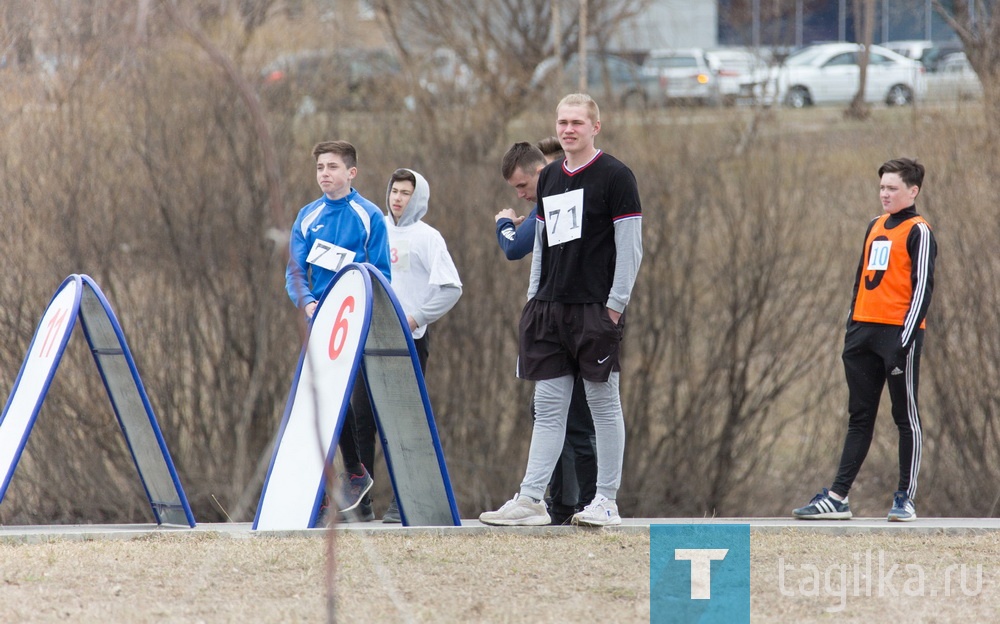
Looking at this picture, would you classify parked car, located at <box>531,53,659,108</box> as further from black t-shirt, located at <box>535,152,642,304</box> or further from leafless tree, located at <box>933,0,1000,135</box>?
black t-shirt, located at <box>535,152,642,304</box>

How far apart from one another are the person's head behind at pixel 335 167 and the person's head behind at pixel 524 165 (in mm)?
827

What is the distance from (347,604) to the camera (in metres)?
3.81

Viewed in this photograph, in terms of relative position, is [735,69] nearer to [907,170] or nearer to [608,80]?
[608,80]

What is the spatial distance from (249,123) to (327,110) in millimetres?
952

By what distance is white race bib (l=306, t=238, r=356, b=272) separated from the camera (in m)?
5.74

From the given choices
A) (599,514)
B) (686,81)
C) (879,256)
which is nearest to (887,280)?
(879,256)

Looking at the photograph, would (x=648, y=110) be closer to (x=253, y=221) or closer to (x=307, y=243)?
(x=253, y=221)

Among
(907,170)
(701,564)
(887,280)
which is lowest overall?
(701,564)

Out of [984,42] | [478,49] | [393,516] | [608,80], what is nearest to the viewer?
[393,516]

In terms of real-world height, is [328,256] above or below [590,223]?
below

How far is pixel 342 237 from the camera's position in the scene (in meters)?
5.80

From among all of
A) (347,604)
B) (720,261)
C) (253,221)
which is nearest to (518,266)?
(720,261)

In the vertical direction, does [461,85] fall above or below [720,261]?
above

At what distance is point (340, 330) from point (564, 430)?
1.16 m
